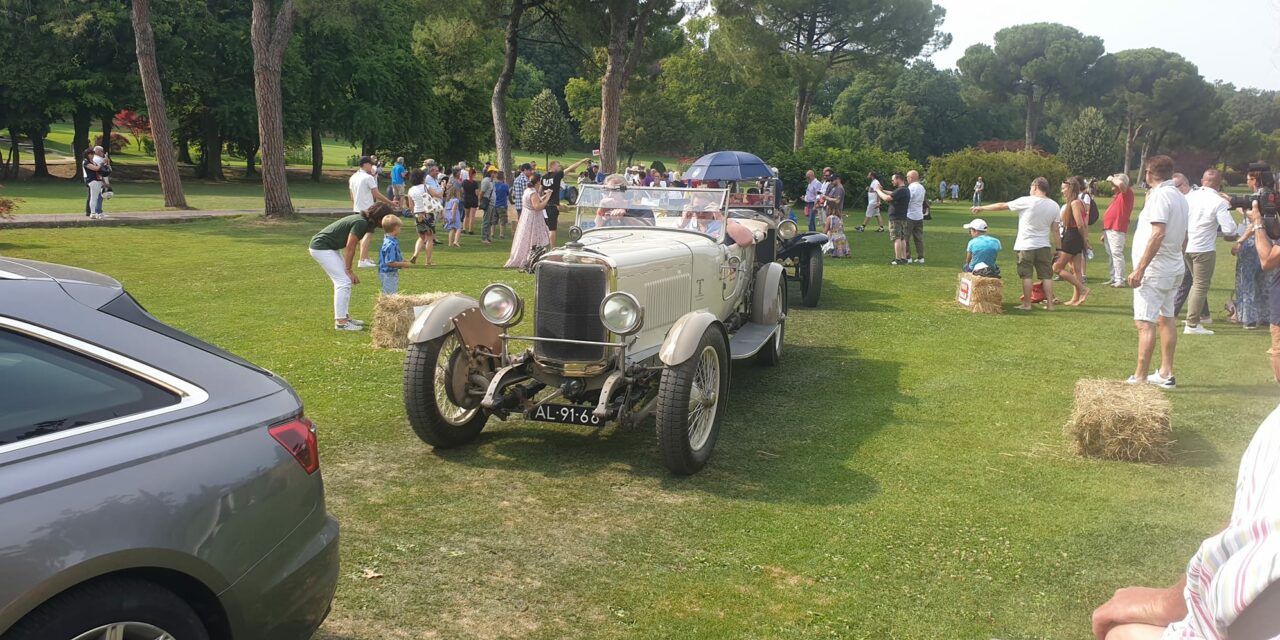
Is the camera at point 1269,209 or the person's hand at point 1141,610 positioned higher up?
the camera at point 1269,209

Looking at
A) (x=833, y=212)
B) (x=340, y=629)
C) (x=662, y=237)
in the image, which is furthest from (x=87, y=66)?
(x=340, y=629)

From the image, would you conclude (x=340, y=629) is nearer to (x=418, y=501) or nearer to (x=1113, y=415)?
(x=418, y=501)

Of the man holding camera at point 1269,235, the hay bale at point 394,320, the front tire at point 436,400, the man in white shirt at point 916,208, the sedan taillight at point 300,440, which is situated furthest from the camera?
the man in white shirt at point 916,208

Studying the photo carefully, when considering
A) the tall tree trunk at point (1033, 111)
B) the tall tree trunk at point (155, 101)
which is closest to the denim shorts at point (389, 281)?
the tall tree trunk at point (155, 101)

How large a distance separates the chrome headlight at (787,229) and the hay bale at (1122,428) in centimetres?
580

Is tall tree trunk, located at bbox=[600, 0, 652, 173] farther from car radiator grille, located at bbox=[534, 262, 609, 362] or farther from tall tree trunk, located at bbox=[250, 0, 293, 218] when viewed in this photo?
car radiator grille, located at bbox=[534, 262, 609, 362]

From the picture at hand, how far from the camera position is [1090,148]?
63094 millimetres

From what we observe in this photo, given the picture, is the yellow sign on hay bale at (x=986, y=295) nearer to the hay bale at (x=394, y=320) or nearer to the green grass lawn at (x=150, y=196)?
the hay bale at (x=394, y=320)

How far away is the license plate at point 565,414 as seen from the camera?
6.04 meters

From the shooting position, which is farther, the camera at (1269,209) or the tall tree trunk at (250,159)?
the tall tree trunk at (250,159)

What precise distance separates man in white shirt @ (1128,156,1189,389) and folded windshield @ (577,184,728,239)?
3.57 meters

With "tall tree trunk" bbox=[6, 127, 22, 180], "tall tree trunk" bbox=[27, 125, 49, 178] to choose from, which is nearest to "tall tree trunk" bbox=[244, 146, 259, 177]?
"tall tree trunk" bbox=[27, 125, 49, 178]

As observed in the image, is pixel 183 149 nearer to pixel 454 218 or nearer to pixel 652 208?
pixel 454 218

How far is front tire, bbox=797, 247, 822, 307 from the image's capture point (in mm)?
12984
